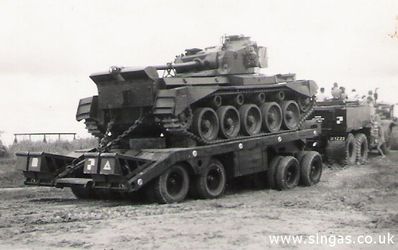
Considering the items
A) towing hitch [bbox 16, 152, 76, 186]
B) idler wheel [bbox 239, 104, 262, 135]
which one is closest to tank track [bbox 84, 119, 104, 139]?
towing hitch [bbox 16, 152, 76, 186]

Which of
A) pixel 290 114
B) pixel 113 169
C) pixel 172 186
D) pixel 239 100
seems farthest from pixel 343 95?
pixel 113 169

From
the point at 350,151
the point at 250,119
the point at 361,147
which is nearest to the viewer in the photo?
the point at 250,119

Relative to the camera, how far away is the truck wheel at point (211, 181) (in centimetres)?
1238

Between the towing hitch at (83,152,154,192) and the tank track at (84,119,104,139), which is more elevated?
the tank track at (84,119,104,139)

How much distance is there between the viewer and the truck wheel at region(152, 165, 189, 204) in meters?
11.4

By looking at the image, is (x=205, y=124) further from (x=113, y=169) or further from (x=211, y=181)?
(x=113, y=169)

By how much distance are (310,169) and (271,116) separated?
1705 mm

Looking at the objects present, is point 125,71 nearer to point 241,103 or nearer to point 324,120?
point 241,103

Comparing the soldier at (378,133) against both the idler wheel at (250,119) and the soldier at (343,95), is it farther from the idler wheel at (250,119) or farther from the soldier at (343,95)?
the idler wheel at (250,119)

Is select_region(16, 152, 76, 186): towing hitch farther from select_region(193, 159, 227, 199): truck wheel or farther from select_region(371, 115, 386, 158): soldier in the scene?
select_region(371, 115, 386, 158): soldier

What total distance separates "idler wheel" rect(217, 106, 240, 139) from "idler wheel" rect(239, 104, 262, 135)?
180 millimetres

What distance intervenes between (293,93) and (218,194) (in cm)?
415

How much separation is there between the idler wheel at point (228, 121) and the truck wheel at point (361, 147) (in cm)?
927

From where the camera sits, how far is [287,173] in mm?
14852
